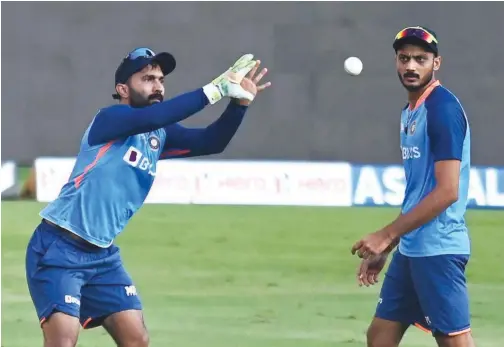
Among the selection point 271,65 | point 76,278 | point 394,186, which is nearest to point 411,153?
point 76,278

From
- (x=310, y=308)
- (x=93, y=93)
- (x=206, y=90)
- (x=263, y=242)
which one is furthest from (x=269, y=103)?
(x=206, y=90)

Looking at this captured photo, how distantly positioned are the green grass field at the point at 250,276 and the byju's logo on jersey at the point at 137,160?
98.9 inches

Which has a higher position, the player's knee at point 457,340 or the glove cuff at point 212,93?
the glove cuff at point 212,93

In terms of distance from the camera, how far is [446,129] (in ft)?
16.6

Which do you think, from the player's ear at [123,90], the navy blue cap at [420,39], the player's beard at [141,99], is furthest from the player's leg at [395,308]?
the player's ear at [123,90]

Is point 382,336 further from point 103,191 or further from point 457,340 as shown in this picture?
point 103,191

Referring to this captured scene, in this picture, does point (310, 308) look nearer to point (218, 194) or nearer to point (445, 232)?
point (445, 232)

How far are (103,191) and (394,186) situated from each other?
391 inches

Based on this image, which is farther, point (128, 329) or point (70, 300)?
point (128, 329)

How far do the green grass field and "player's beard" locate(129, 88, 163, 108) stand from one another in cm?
256

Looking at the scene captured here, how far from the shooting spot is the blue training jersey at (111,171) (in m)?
5.51

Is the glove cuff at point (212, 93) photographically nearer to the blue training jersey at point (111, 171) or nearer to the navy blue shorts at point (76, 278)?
the blue training jersey at point (111, 171)

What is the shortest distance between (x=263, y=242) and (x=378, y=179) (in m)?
3.11

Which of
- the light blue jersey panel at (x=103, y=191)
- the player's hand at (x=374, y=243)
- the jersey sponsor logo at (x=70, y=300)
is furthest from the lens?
the light blue jersey panel at (x=103, y=191)
